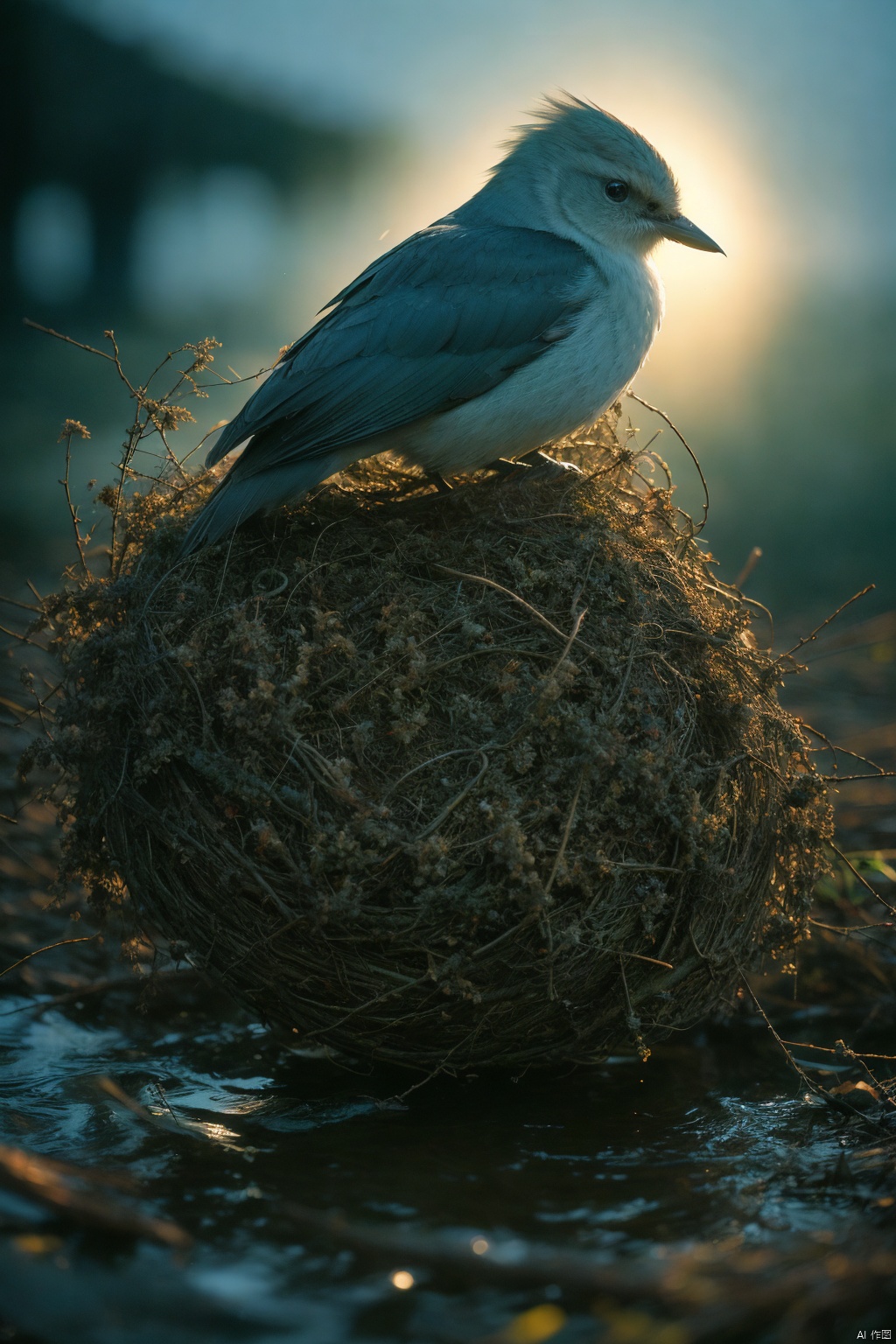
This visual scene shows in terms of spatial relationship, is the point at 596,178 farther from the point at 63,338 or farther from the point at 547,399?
the point at 63,338

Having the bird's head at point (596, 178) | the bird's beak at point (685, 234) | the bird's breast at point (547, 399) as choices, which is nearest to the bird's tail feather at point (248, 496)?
the bird's breast at point (547, 399)

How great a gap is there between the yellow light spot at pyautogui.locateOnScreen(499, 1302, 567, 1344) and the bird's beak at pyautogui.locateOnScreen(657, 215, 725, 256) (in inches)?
127

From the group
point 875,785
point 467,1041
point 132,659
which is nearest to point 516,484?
point 132,659

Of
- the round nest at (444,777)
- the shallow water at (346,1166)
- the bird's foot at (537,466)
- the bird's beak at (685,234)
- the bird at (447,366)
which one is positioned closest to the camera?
the shallow water at (346,1166)

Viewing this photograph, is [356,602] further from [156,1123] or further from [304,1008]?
[156,1123]

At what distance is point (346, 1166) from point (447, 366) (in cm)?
219

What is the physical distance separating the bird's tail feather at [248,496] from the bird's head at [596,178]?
50.0 inches

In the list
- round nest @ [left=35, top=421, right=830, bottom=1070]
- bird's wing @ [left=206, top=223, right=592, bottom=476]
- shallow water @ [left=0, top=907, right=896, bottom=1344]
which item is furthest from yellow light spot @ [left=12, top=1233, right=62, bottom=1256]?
bird's wing @ [left=206, top=223, right=592, bottom=476]

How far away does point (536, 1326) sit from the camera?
1955mm

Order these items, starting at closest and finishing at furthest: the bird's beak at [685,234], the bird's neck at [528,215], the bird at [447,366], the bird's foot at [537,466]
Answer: the bird at [447,366] → the bird's foot at [537,466] → the bird's neck at [528,215] → the bird's beak at [685,234]

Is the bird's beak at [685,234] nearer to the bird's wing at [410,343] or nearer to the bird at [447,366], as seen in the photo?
the bird at [447,366]

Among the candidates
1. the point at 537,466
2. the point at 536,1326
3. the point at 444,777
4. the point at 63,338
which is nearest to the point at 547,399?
the point at 537,466

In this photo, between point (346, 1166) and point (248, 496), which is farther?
point (248, 496)

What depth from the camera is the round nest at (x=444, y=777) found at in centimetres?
256
